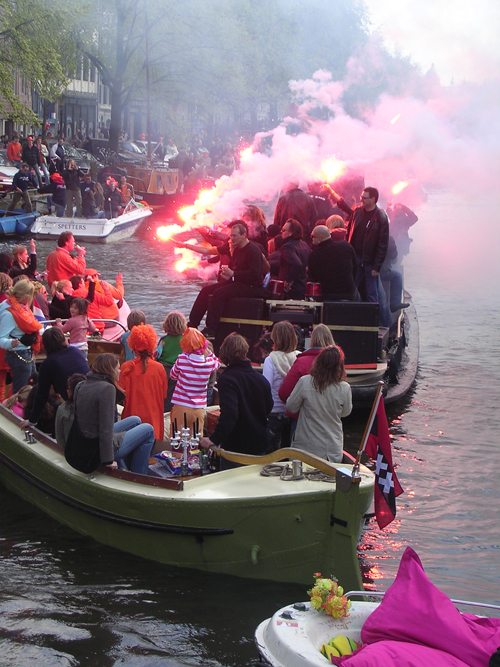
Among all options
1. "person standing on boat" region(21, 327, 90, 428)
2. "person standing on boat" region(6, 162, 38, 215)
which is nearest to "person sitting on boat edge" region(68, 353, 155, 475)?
"person standing on boat" region(21, 327, 90, 428)

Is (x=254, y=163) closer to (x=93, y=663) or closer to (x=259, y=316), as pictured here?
(x=259, y=316)

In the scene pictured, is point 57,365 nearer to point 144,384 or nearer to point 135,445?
point 144,384

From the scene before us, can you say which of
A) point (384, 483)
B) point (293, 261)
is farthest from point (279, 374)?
point (293, 261)

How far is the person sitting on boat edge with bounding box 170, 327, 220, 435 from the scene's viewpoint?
23.4 ft

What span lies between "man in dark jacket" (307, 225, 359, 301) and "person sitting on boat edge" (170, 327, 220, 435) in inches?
127

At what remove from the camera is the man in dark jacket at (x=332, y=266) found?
32.6 ft

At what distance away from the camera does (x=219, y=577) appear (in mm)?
6078

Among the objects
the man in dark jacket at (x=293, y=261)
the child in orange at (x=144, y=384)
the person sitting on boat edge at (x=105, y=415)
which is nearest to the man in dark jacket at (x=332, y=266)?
the man in dark jacket at (x=293, y=261)

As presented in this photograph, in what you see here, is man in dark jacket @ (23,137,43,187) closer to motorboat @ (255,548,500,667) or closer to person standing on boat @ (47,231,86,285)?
person standing on boat @ (47,231,86,285)

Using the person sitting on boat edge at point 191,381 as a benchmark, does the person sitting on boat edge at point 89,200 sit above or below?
above

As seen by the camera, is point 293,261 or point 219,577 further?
point 293,261

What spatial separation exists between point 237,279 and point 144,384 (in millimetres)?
3417

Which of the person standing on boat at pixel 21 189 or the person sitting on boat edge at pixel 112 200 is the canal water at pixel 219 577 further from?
the person standing on boat at pixel 21 189

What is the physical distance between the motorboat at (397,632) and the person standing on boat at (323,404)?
1928 mm
